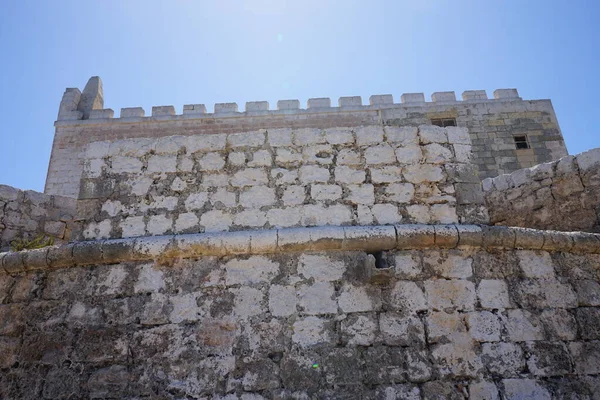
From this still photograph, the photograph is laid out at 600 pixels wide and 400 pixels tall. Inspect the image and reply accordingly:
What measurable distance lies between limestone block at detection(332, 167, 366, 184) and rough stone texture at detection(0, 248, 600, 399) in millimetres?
680

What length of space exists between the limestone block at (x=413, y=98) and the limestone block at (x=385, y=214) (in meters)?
10.1

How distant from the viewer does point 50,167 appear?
12695 mm

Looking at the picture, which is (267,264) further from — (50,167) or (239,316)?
(50,167)

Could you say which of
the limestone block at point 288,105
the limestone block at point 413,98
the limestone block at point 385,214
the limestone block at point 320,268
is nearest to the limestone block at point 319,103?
the limestone block at point 288,105

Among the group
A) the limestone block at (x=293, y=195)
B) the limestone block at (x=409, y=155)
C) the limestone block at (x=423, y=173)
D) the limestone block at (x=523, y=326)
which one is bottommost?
the limestone block at (x=523, y=326)

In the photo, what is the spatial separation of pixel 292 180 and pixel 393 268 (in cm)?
115

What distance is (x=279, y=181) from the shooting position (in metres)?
3.69

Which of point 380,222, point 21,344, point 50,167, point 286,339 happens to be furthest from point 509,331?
point 50,167

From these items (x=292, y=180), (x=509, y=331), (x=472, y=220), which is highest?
(x=292, y=180)

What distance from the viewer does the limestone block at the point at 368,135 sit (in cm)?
383

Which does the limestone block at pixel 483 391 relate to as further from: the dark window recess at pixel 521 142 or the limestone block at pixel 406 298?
the dark window recess at pixel 521 142

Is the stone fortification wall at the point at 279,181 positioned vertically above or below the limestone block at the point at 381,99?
below

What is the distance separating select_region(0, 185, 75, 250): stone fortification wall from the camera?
5.09 metres

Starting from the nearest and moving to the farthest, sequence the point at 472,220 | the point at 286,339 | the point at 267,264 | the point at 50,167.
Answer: the point at 286,339
the point at 267,264
the point at 472,220
the point at 50,167
